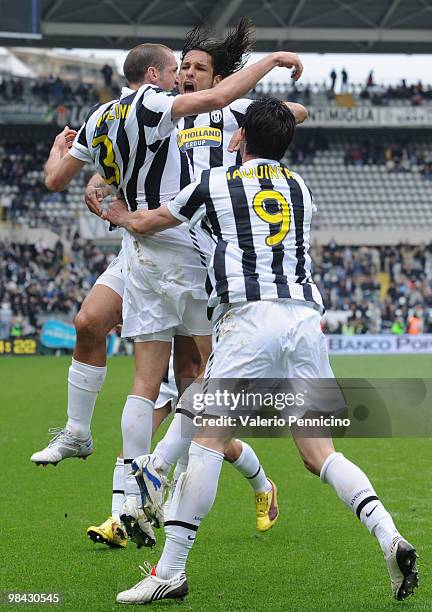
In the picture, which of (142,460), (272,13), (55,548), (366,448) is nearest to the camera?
(142,460)

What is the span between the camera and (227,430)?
4258mm

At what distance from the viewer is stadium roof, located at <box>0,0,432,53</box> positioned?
32.3 meters

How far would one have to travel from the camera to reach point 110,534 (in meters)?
5.49

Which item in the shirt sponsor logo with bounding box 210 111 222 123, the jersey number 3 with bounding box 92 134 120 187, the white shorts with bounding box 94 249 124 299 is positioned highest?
the shirt sponsor logo with bounding box 210 111 222 123

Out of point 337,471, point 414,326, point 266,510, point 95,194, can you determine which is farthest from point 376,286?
point 337,471

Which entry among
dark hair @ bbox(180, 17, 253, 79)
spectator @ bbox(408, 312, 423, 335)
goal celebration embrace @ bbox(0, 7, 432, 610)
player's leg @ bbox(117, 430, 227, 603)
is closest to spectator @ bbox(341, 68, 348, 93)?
spectator @ bbox(408, 312, 423, 335)

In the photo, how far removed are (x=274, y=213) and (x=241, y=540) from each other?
2.23 meters

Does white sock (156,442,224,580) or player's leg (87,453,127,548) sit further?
player's leg (87,453,127,548)

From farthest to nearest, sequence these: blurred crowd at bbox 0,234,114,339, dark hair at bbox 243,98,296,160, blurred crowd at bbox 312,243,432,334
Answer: blurred crowd at bbox 312,243,432,334 → blurred crowd at bbox 0,234,114,339 → dark hair at bbox 243,98,296,160

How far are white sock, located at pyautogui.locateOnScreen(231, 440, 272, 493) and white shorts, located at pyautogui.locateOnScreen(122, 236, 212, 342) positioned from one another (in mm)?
1114

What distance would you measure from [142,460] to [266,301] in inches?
37.4

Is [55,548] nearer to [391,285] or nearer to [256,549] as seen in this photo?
[256,549]

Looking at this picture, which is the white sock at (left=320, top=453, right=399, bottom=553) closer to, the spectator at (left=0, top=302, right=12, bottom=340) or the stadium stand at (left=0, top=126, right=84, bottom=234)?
the spectator at (left=0, top=302, right=12, bottom=340)

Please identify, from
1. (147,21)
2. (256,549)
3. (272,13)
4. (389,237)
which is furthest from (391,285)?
(256,549)
